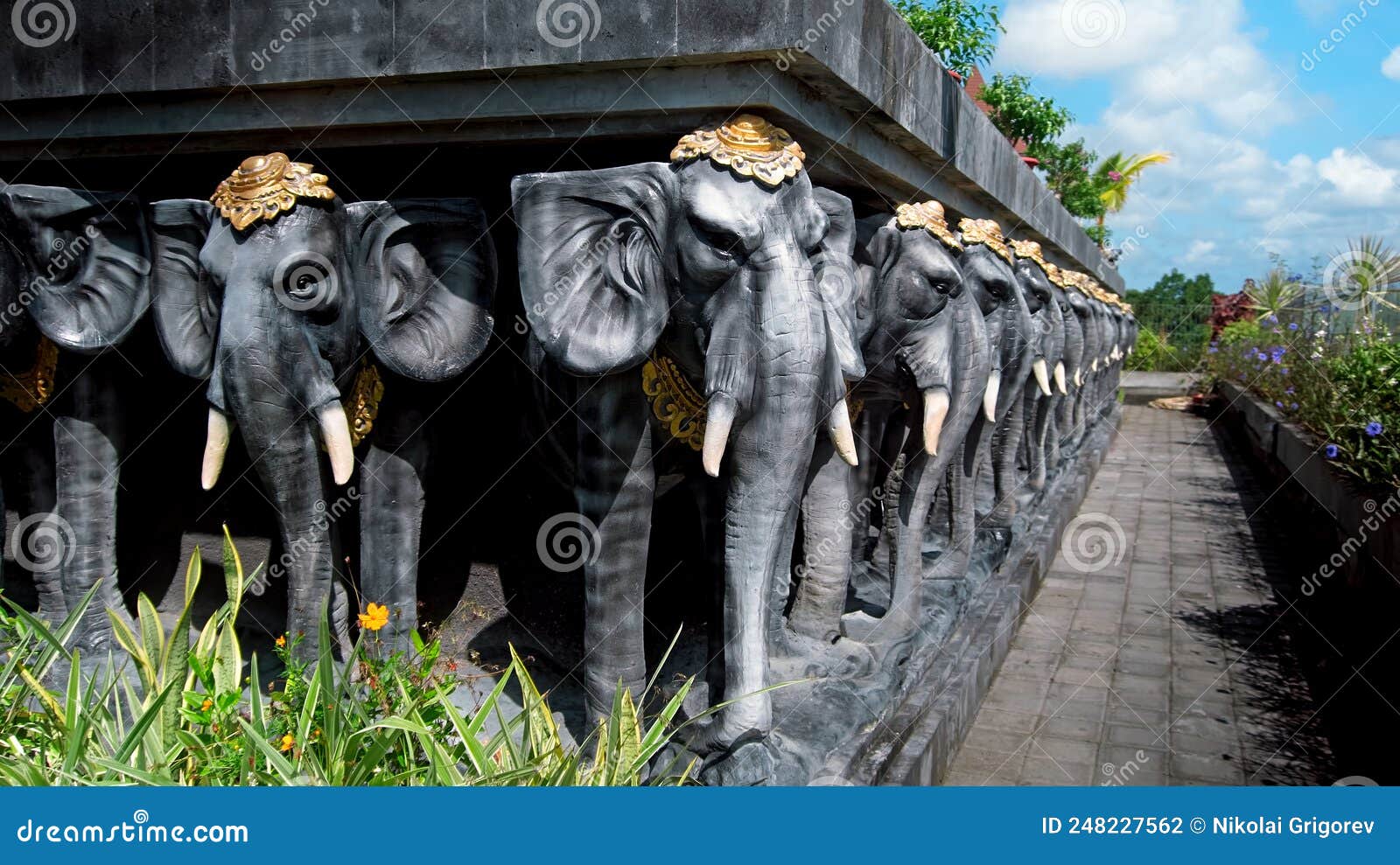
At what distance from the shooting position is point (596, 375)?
3871mm

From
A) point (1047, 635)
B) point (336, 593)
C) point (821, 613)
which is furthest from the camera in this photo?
point (1047, 635)

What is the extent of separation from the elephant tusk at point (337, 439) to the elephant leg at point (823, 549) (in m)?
2.01

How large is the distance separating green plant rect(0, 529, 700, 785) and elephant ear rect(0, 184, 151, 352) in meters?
1.44

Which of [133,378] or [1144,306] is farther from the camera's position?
[1144,306]

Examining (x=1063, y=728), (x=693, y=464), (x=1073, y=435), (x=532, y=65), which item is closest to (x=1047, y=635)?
(x=1063, y=728)

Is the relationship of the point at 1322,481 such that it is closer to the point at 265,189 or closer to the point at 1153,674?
the point at 1153,674

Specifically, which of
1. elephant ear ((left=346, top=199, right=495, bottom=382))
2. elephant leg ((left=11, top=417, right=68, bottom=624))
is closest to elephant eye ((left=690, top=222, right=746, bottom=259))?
elephant ear ((left=346, top=199, right=495, bottom=382))

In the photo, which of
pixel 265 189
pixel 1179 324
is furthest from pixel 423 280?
pixel 1179 324

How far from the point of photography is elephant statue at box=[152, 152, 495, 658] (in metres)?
4.01

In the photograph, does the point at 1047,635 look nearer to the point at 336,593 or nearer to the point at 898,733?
the point at 898,733

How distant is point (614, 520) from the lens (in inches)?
160

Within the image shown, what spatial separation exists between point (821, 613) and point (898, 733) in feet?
2.32

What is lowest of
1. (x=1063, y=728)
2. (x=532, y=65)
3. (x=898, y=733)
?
(x=1063, y=728)

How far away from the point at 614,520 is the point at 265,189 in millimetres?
1650
